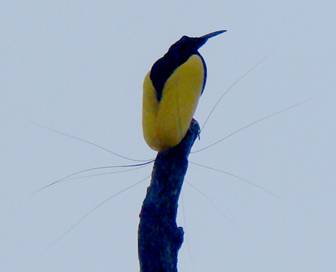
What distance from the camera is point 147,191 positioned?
9.17 ft

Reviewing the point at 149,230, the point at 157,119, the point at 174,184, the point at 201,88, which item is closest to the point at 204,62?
the point at 201,88

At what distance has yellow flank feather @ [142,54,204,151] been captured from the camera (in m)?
2.91

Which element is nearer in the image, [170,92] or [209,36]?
[170,92]

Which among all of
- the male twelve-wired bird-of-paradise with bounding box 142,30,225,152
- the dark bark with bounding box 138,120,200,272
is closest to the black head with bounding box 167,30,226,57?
the male twelve-wired bird-of-paradise with bounding box 142,30,225,152

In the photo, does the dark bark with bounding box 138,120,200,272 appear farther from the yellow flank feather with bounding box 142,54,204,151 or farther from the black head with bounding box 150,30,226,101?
the black head with bounding box 150,30,226,101

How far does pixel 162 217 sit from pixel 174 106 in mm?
527

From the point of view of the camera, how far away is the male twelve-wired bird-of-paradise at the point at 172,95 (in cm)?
292

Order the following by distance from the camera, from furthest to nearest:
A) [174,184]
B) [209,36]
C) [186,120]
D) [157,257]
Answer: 1. [209,36]
2. [186,120]
3. [174,184]
4. [157,257]

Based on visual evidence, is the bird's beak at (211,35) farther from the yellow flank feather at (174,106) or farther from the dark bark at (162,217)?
the dark bark at (162,217)

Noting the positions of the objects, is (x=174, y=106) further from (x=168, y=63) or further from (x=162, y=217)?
(x=162, y=217)

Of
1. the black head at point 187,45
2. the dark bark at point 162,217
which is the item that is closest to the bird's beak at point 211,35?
the black head at point 187,45

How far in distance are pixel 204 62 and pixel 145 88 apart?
0.94 ft

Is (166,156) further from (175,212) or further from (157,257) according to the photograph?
(157,257)

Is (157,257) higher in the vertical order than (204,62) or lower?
lower
